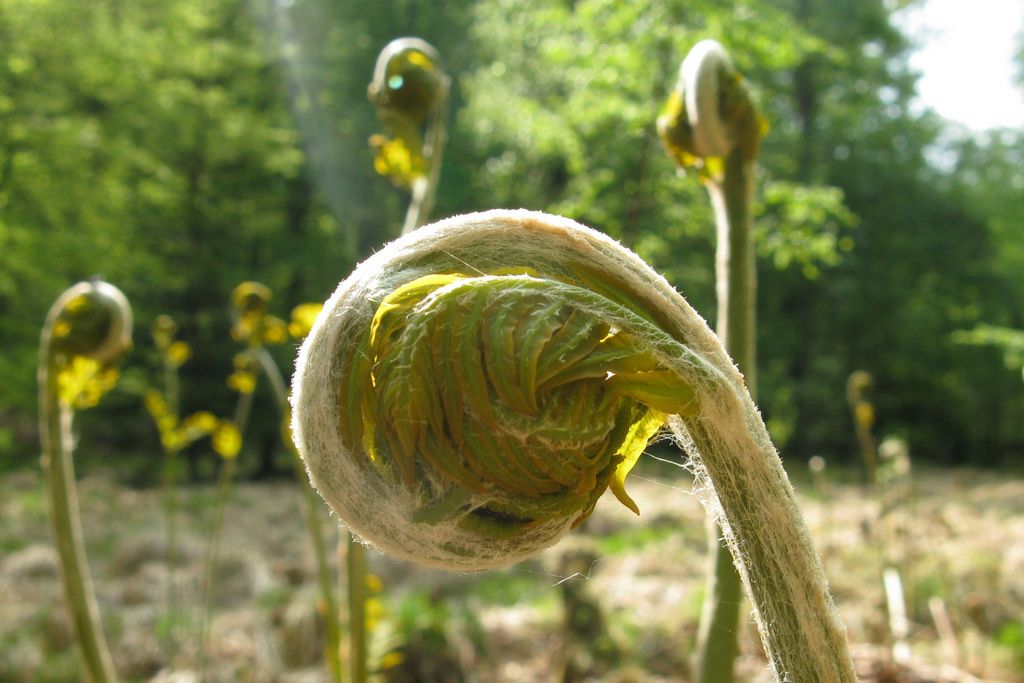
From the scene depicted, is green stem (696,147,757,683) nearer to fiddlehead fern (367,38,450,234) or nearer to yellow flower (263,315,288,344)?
fiddlehead fern (367,38,450,234)

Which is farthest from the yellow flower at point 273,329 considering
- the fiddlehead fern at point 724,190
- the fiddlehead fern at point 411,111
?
the fiddlehead fern at point 724,190

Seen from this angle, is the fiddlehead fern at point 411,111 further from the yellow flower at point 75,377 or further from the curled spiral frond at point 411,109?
the yellow flower at point 75,377

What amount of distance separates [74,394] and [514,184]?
537 cm

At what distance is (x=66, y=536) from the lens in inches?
57.9

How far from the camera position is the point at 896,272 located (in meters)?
17.1

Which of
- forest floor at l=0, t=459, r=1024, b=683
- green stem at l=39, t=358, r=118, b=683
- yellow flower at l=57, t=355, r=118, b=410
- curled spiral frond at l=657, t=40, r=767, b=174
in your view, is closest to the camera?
curled spiral frond at l=657, t=40, r=767, b=174

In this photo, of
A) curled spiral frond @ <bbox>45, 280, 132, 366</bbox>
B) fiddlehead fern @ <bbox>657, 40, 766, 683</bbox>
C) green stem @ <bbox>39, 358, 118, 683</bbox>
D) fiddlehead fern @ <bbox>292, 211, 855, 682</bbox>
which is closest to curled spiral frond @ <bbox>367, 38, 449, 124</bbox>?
fiddlehead fern @ <bbox>657, 40, 766, 683</bbox>

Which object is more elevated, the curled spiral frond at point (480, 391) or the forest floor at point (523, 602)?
the curled spiral frond at point (480, 391)

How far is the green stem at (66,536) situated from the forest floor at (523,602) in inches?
21.5

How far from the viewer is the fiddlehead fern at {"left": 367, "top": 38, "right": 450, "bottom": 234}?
1478 millimetres

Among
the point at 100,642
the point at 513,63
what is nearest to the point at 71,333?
the point at 100,642

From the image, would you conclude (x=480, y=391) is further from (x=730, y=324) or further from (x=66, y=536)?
(x=66, y=536)

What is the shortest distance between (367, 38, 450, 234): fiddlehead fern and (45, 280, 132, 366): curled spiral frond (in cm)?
60

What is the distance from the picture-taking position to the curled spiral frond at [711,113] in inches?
39.4
